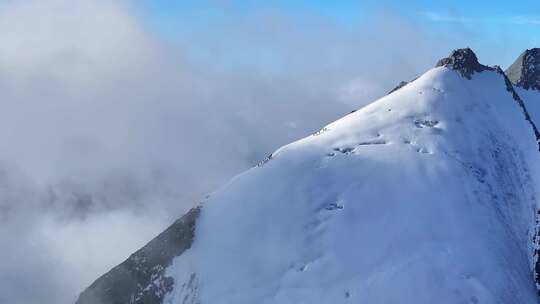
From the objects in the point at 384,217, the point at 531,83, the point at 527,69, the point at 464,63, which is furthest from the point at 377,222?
the point at 527,69

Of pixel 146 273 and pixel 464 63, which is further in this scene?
pixel 464 63

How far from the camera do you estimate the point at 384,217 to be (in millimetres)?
62375

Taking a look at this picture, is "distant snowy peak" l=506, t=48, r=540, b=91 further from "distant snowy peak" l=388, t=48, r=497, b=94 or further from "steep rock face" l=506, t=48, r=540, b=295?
"distant snowy peak" l=388, t=48, r=497, b=94

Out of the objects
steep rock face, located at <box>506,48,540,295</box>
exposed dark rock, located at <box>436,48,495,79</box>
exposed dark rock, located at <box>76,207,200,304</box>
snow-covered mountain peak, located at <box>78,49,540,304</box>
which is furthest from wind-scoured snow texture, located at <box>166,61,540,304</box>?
exposed dark rock, located at <box>436,48,495,79</box>

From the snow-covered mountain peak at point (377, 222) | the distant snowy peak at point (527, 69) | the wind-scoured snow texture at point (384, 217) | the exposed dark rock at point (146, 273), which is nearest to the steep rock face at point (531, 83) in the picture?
the distant snowy peak at point (527, 69)

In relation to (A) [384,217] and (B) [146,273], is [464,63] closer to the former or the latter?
(A) [384,217]

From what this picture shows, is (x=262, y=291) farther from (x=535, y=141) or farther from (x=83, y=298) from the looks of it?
(x=535, y=141)

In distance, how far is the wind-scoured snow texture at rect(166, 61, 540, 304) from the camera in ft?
182

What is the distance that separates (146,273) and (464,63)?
59.1 metres

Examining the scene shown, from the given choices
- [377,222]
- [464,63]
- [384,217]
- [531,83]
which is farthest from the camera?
[531,83]

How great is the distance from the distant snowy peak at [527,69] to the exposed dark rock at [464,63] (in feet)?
170

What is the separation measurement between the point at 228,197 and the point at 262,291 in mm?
16613

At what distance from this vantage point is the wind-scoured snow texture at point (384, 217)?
5550 cm

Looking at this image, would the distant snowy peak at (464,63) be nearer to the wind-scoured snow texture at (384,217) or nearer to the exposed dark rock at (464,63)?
the exposed dark rock at (464,63)
